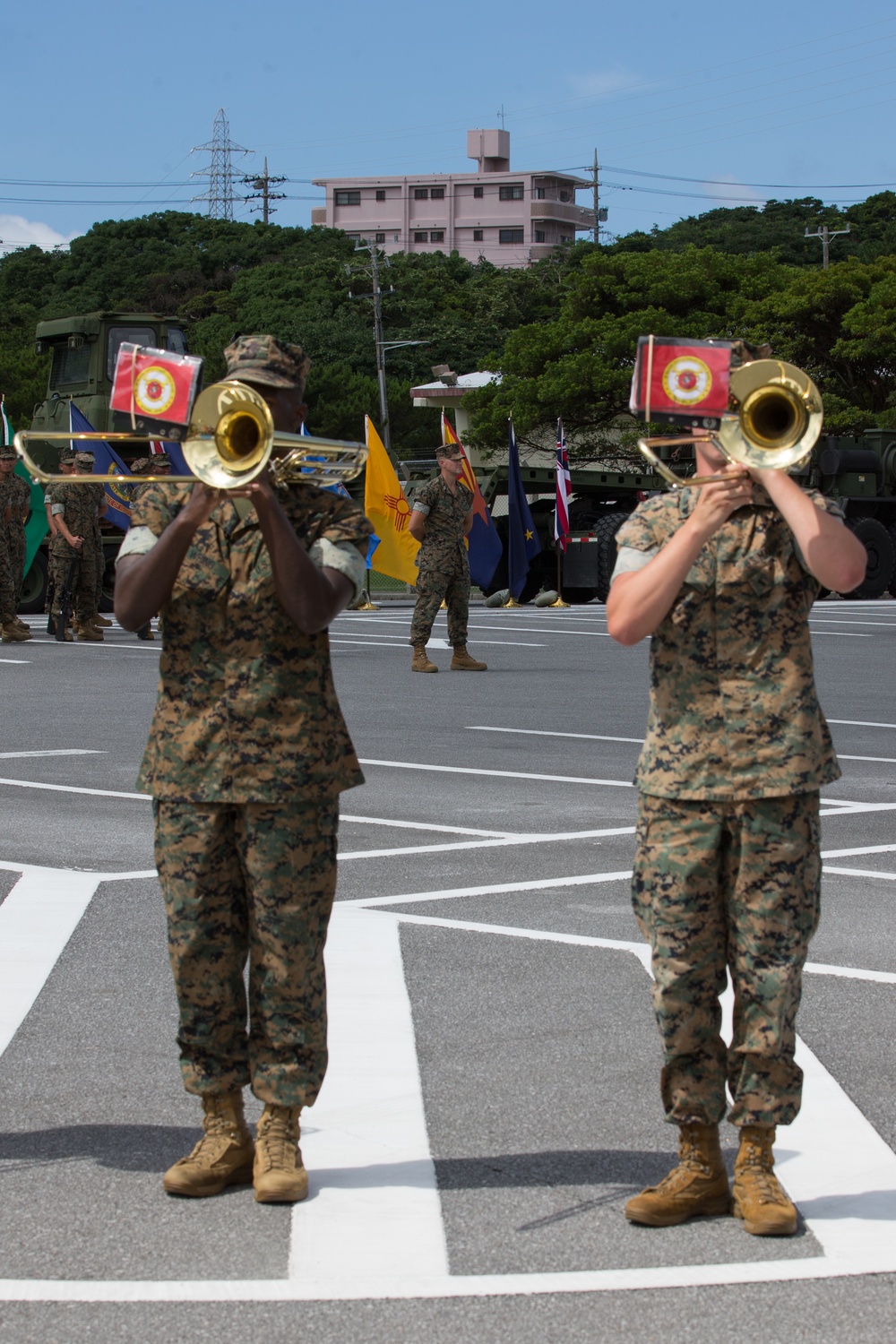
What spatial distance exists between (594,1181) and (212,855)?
1161 millimetres

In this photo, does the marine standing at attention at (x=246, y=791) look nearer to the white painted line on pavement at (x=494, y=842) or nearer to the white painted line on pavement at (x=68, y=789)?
the white painted line on pavement at (x=494, y=842)

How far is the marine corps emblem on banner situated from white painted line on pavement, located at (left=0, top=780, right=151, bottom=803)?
649cm

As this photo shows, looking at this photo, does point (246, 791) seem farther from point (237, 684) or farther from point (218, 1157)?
point (218, 1157)

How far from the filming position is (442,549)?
55.3 ft

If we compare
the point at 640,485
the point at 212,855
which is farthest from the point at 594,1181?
the point at 640,485

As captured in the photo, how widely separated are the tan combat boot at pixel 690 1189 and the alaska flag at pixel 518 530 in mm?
25329

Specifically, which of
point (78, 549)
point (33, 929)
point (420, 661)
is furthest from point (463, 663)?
point (33, 929)

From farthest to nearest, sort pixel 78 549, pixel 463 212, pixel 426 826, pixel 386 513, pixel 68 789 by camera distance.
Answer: pixel 463 212 < pixel 386 513 < pixel 78 549 < pixel 68 789 < pixel 426 826

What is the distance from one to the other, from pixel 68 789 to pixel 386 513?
1531cm

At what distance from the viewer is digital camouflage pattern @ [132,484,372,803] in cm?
401

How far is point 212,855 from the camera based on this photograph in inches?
159

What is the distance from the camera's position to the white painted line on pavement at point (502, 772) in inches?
410

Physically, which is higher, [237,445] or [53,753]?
[237,445]

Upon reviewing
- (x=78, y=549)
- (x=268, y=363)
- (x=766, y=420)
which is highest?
(x=268, y=363)
